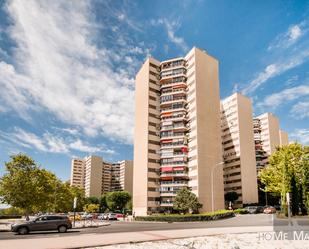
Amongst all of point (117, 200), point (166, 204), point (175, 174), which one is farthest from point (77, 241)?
point (117, 200)

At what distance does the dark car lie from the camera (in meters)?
22.4

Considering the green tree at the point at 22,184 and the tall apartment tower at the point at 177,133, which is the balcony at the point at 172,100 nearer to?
the tall apartment tower at the point at 177,133

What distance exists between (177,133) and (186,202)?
2058 centimetres

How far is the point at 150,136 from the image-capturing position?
71.7 meters

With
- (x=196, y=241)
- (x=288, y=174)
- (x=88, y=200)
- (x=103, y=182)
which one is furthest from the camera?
(x=103, y=182)

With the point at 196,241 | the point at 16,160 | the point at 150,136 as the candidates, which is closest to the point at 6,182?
the point at 16,160

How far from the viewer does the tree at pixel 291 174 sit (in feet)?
129

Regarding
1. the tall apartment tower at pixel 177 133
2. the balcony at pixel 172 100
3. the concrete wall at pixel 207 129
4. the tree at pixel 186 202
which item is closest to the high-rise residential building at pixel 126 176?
the tall apartment tower at pixel 177 133

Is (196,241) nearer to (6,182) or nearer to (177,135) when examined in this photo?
(6,182)

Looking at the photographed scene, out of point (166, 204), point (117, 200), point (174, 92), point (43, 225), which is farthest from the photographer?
point (117, 200)

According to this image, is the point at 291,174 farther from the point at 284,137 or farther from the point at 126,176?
the point at 126,176

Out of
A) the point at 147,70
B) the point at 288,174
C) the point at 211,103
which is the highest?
the point at 147,70

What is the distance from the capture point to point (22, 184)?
38.0 m

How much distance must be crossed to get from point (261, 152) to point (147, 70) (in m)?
62.2
